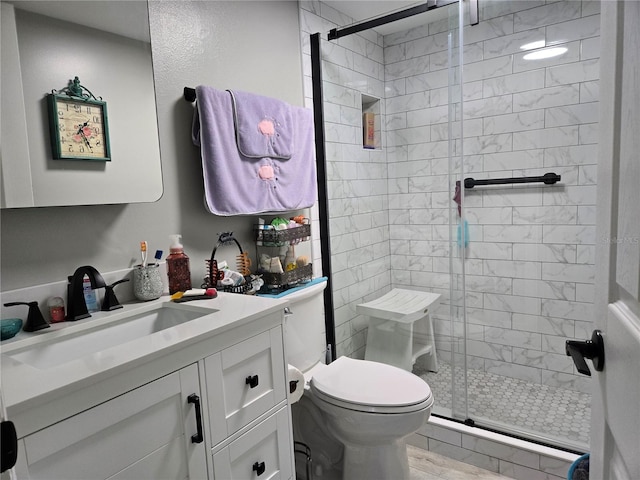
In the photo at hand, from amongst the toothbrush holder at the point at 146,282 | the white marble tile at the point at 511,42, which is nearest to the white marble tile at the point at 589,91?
the white marble tile at the point at 511,42

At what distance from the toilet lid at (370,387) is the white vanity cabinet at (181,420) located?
0.32 metres

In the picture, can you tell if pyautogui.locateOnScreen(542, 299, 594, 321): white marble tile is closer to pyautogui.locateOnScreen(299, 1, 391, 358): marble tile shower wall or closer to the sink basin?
pyautogui.locateOnScreen(299, 1, 391, 358): marble tile shower wall

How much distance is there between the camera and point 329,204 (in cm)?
242

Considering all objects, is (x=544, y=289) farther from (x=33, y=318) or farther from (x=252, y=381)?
(x=33, y=318)

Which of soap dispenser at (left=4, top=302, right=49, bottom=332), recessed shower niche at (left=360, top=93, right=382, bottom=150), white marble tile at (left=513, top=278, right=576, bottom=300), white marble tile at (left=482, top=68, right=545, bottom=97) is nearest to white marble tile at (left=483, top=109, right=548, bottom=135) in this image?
white marble tile at (left=482, top=68, right=545, bottom=97)

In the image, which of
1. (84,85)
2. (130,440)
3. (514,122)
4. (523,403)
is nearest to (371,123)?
(514,122)

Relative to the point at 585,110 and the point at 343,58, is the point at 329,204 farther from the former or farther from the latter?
the point at 585,110

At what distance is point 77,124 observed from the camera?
1264 millimetres

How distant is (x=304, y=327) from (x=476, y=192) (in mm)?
1336

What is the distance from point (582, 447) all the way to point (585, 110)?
163 cm

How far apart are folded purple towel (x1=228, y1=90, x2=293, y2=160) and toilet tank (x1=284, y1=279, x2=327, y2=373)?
0.63 metres

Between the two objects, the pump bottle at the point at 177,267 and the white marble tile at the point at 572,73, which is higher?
the white marble tile at the point at 572,73

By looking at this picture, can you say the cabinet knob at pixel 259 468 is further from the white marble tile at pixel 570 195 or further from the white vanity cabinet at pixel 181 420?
the white marble tile at pixel 570 195

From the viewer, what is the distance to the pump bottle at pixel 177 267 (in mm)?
1521
